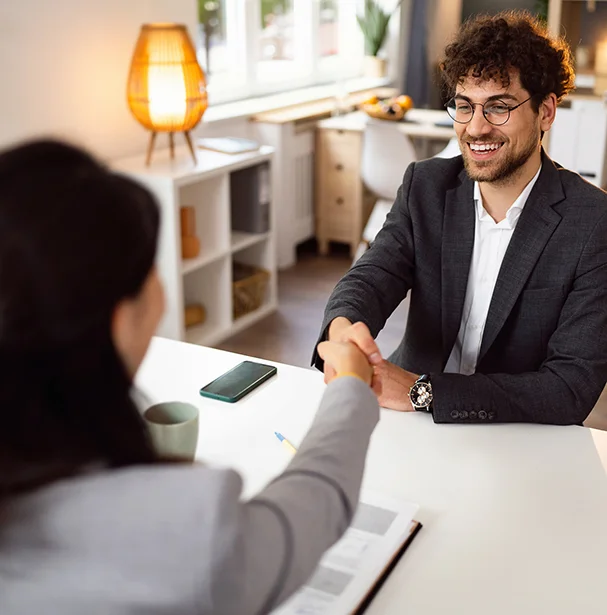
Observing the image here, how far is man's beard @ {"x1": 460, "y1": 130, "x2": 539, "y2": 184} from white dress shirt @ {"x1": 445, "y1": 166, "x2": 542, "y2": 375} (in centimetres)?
5

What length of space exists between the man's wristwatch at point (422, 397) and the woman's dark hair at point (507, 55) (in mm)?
690

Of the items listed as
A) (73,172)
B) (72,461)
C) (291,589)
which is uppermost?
(73,172)

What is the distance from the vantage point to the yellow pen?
1.34m

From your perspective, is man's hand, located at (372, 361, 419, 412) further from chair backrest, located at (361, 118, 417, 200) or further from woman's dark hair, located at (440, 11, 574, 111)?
chair backrest, located at (361, 118, 417, 200)

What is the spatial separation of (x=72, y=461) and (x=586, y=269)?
1256 millimetres

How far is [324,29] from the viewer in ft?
18.5

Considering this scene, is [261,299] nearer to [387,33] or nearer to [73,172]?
[387,33]

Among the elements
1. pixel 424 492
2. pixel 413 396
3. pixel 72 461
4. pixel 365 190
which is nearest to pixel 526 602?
pixel 424 492

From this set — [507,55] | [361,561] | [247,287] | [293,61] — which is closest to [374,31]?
[293,61]

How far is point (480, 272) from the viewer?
182 centimetres

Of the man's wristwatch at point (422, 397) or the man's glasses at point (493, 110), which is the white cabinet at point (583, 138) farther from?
the man's wristwatch at point (422, 397)

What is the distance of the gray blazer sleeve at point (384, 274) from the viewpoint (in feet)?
5.68

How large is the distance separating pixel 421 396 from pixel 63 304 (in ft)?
3.14

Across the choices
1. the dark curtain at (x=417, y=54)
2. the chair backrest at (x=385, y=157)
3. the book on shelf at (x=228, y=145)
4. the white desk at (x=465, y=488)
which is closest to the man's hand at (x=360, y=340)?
the white desk at (x=465, y=488)
